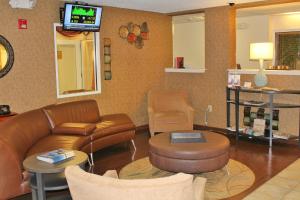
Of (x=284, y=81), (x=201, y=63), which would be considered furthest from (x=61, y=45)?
(x=201, y=63)

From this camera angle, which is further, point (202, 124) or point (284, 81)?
point (202, 124)

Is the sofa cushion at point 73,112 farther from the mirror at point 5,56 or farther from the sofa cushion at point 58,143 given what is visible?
the mirror at point 5,56

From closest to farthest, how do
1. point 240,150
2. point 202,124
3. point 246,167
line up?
1. point 246,167
2. point 240,150
3. point 202,124

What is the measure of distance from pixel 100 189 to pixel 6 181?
1897 mm

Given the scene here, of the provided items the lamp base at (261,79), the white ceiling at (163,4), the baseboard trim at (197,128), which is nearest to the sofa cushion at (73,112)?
the baseboard trim at (197,128)

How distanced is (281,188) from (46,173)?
251cm

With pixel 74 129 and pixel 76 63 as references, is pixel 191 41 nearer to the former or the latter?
pixel 76 63

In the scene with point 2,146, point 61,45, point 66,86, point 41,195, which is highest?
point 61,45

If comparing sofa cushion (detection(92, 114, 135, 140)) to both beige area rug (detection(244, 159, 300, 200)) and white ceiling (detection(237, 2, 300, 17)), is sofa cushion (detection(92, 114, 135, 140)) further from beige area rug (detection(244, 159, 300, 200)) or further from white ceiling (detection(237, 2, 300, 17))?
white ceiling (detection(237, 2, 300, 17))

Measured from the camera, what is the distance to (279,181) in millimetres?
→ 3973

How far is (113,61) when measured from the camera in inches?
250

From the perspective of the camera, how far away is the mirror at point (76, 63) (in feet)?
18.6

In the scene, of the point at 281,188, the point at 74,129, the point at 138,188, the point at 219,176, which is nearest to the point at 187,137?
the point at 219,176

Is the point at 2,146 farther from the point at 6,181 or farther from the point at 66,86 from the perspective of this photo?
the point at 66,86
